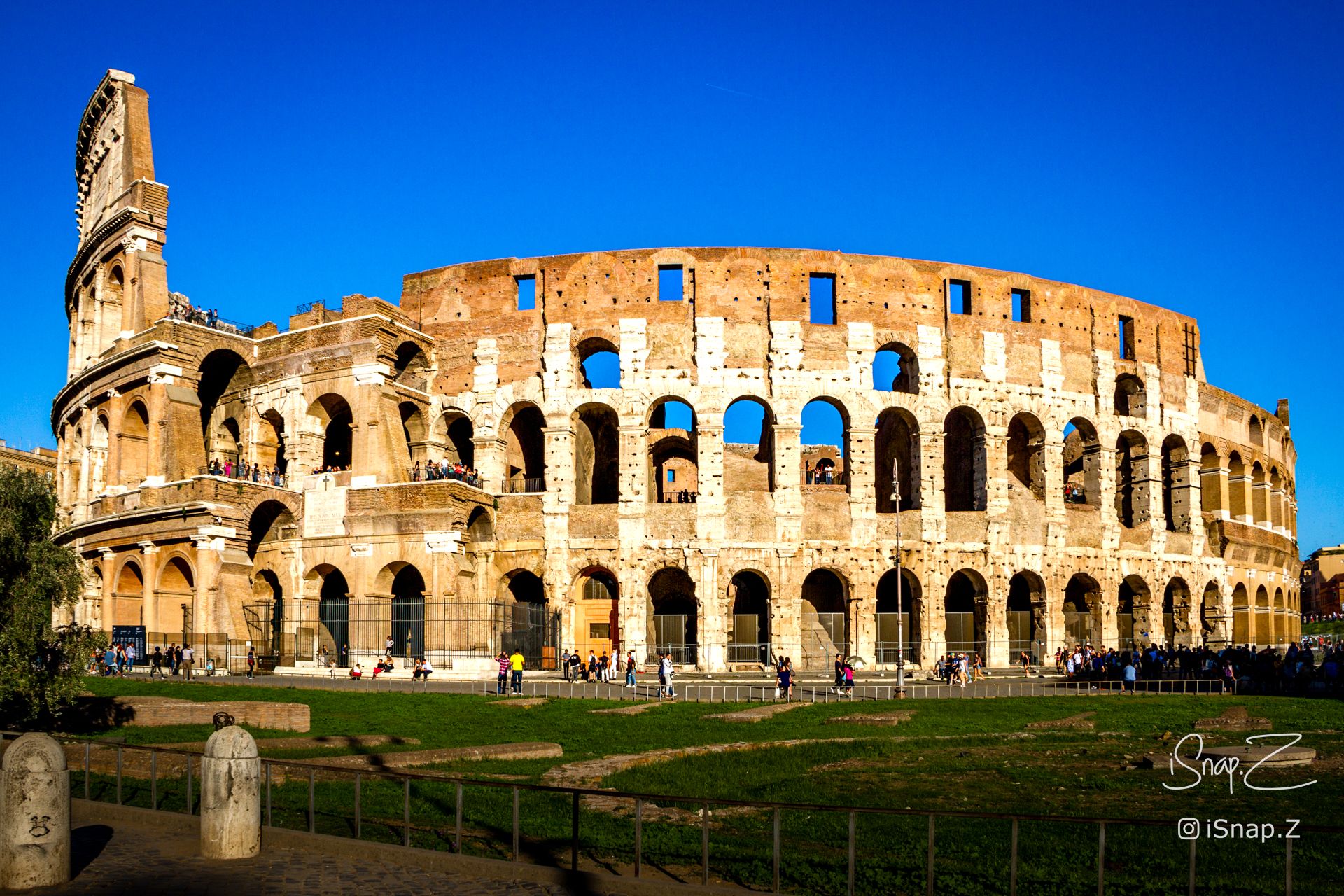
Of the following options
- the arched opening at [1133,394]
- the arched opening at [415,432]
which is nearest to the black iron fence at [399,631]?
the arched opening at [415,432]

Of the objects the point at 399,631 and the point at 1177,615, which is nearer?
the point at 399,631

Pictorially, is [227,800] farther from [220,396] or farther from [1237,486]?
[1237,486]

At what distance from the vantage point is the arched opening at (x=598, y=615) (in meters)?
37.6

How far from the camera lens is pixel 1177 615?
42.4m

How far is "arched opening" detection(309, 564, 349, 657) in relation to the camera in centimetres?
3478

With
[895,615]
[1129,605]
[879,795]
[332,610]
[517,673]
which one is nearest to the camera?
[879,795]

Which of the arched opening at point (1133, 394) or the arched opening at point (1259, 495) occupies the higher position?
the arched opening at point (1133, 394)

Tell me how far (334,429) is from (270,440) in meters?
2.68

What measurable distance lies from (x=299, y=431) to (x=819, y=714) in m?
22.0

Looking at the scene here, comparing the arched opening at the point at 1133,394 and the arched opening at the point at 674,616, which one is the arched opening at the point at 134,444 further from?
the arched opening at the point at 1133,394

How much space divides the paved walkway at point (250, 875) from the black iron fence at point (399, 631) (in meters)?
23.5

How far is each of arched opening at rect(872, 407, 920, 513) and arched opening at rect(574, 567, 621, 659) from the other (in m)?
9.14

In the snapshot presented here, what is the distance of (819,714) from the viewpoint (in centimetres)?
2191

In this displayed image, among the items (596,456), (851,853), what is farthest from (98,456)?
(851,853)
